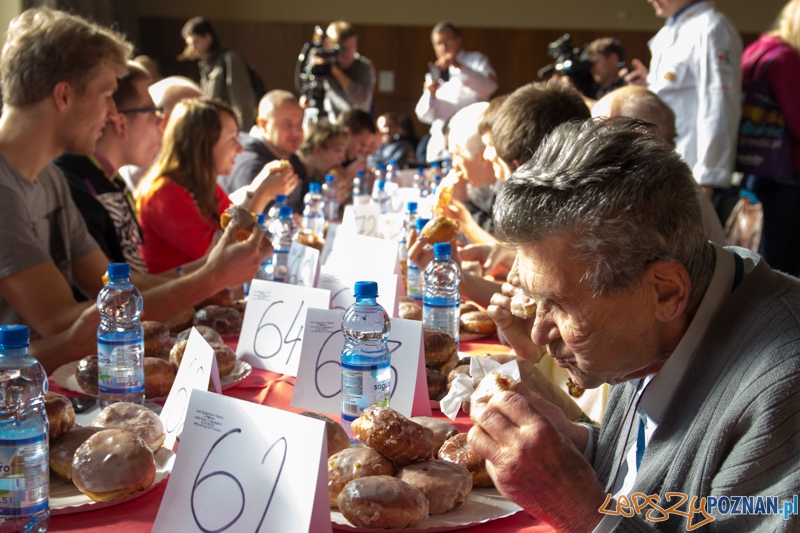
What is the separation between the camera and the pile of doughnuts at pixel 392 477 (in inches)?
42.4

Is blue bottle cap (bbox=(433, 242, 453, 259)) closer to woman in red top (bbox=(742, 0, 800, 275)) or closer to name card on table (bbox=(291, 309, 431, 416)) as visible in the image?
name card on table (bbox=(291, 309, 431, 416))

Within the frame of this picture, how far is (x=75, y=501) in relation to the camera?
1.19 metres

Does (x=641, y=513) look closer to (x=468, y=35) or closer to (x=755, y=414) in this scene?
(x=755, y=414)

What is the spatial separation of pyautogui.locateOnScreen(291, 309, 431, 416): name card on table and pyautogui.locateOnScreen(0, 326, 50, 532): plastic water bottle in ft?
1.97

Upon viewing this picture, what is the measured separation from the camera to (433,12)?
40.1 ft

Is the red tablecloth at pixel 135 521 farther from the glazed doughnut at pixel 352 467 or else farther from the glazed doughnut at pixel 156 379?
the glazed doughnut at pixel 156 379

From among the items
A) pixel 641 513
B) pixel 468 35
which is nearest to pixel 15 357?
pixel 641 513

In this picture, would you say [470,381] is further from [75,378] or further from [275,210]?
[275,210]

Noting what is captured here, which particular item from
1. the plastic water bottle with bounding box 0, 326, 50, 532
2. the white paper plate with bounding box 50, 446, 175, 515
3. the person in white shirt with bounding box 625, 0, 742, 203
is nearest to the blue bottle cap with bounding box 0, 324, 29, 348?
the plastic water bottle with bounding box 0, 326, 50, 532

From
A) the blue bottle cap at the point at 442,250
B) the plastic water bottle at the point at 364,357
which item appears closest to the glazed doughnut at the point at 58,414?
the plastic water bottle at the point at 364,357

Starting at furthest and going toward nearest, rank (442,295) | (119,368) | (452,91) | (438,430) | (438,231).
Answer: (452,91) → (438,231) → (442,295) → (119,368) → (438,430)

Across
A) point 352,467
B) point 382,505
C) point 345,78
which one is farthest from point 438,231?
point 345,78

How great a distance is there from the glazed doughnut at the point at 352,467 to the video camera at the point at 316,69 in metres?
6.04

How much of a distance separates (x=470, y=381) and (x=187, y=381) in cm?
55
